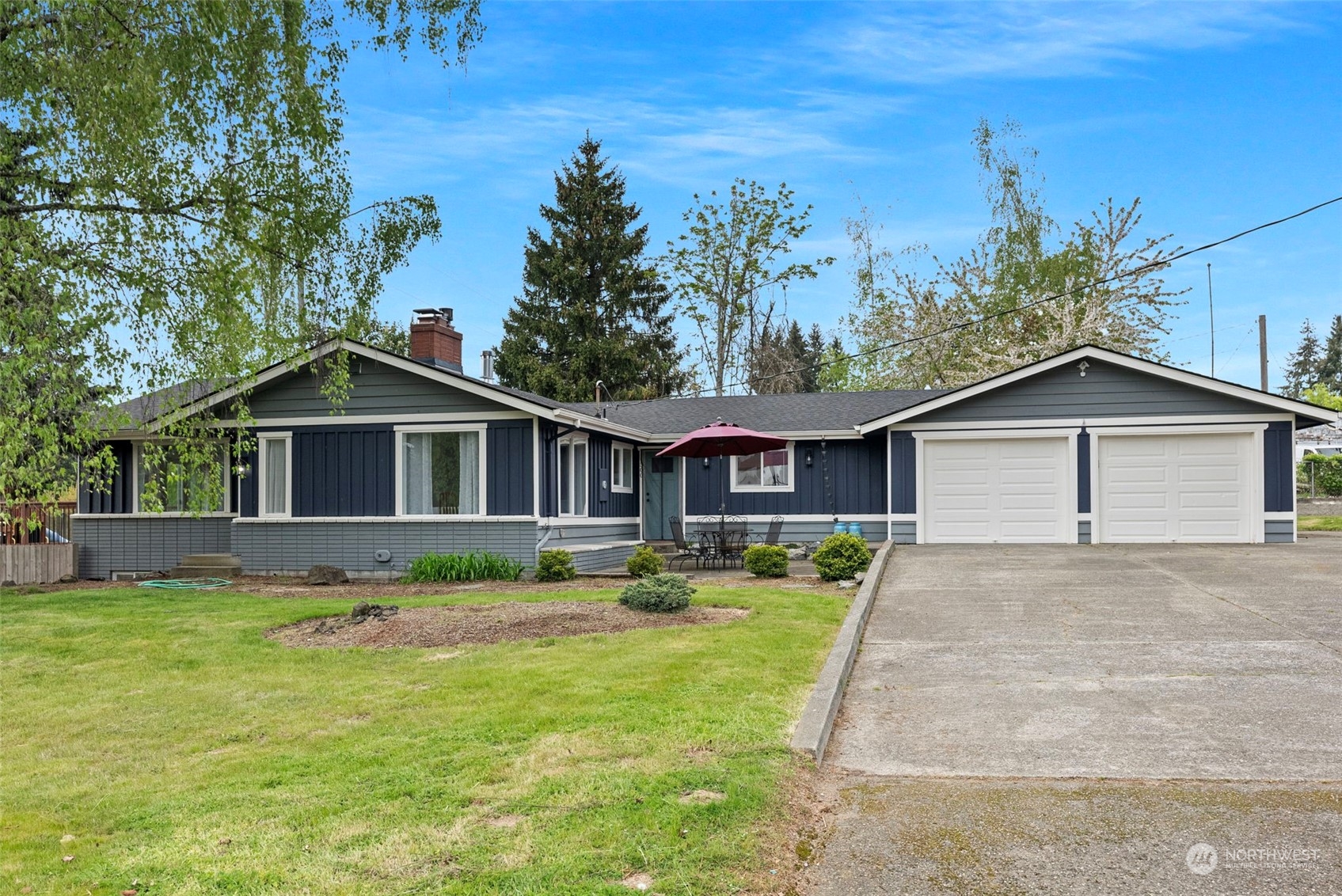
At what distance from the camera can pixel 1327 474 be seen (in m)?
33.9

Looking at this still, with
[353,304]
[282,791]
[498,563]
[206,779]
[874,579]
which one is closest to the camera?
[282,791]

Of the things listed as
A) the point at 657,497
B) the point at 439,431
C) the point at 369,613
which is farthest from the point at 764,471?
the point at 369,613

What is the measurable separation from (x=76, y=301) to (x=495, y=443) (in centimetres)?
820

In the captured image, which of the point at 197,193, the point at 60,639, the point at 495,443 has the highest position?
the point at 197,193

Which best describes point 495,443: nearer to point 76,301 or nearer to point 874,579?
point 874,579

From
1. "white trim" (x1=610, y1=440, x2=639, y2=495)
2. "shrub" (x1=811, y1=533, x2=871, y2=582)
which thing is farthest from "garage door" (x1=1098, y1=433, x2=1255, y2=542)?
"white trim" (x1=610, y1=440, x2=639, y2=495)

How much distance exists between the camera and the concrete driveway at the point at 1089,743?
4199 millimetres

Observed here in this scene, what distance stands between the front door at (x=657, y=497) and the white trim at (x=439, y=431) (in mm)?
6039

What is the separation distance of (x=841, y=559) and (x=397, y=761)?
31.8 feet

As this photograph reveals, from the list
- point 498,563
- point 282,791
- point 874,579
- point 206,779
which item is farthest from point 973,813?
point 498,563

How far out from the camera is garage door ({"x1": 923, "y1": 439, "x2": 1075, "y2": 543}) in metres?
19.2

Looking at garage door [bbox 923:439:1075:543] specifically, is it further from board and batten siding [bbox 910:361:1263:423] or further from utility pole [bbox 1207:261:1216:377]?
utility pole [bbox 1207:261:1216:377]

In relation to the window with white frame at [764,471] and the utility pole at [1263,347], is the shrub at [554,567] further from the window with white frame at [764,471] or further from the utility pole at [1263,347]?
the utility pole at [1263,347]

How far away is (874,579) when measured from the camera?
43.3 ft
